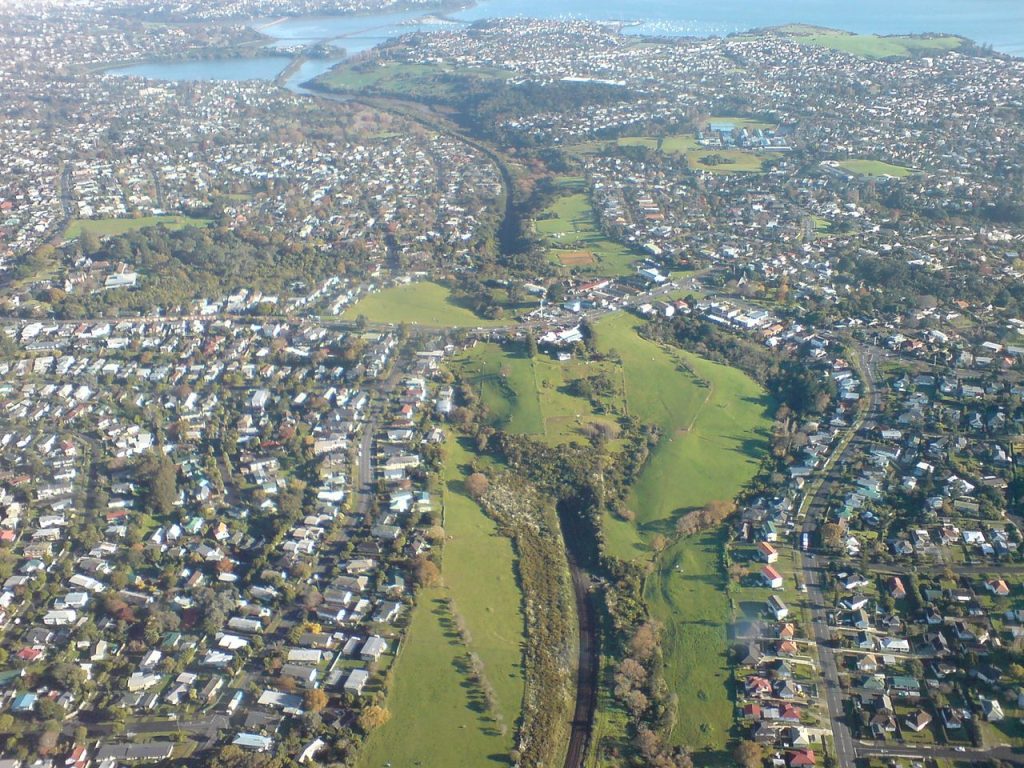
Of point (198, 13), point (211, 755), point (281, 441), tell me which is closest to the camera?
point (211, 755)

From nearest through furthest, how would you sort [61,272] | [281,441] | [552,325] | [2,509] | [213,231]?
[2,509] → [281,441] → [552,325] → [61,272] → [213,231]

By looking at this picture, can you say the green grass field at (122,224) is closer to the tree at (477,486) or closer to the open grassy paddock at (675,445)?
the open grassy paddock at (675,445)

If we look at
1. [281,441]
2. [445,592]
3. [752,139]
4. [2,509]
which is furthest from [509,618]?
[752,139]

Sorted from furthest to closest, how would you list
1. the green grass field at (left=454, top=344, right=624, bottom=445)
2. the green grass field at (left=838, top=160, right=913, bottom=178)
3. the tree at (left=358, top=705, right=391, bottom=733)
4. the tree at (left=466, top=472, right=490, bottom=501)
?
the green grass field at (left=838, top=160, right=913, bottom=178) < the green grass field at (left=454, top=344, right=624, bottom=445) < the tree at (left=466, top=472, right=490, bottom=501) < the tree at (left=358, top=705, right=391, bottom=733)

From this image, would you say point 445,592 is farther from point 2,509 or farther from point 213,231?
point 213,231

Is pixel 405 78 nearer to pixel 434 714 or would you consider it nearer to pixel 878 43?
pixel 878 43

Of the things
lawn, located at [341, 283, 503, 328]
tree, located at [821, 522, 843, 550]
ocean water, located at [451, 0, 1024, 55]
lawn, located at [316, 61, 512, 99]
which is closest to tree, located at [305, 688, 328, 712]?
tree, located at [821, 522, 843, 550]

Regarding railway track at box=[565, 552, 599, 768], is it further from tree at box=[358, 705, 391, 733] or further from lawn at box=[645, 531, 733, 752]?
tree at box=[358, 705, 391, 733]

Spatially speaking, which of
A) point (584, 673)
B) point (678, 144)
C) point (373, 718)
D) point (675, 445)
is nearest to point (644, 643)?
point (584, 673)
